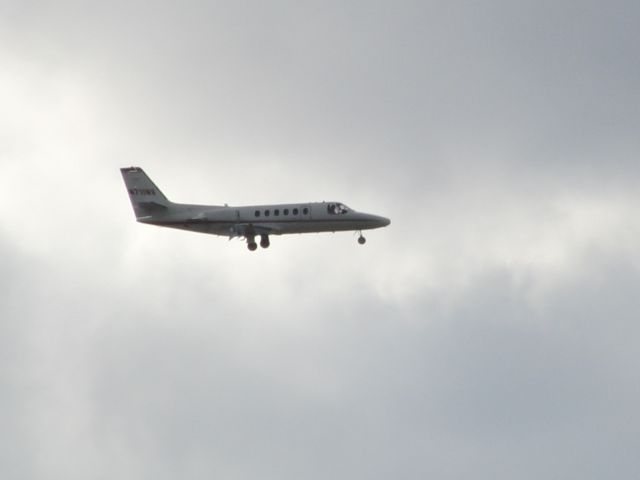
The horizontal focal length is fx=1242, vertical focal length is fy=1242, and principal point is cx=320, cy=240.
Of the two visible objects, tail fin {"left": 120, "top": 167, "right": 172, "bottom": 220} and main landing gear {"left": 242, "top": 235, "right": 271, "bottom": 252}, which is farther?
tail fin {"left": 120, "top": 167, "right": 172, "bottom": 220}

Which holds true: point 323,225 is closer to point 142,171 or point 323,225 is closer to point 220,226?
point 220,226

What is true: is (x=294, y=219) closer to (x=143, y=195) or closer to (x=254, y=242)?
(x=254, y=242)

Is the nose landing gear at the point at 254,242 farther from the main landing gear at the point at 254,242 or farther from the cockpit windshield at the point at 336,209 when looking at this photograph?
the cockpit windshield at the point at 336,209

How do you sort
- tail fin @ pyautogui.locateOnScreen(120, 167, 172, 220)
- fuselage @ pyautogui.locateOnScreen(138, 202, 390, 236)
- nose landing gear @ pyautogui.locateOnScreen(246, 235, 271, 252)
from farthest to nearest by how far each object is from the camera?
tail fin @ pyautogui.locateOnScreen(120, 167, 172, 220) < nose landing gear @ pyautogui.locateOnScreen(246, 235, 271, 252) < fuselage @ pyautogui.locateOnScreen(138, 202, 390, 236)

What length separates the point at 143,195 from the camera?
415 feet

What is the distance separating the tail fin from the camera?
409 feet

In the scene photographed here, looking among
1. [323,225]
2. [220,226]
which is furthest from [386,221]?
[220,226]

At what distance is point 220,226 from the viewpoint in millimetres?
121188

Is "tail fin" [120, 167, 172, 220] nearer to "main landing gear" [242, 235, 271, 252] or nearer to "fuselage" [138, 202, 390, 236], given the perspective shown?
"fuselage" [138, 202, 390, 236]

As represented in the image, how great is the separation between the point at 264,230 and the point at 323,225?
571 centimetres

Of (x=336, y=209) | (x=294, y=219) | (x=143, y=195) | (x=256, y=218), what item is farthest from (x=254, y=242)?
(x=143, y=195)

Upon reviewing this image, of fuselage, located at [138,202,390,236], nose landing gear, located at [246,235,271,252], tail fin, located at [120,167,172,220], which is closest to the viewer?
fuselage, located at [138,202,390,236]

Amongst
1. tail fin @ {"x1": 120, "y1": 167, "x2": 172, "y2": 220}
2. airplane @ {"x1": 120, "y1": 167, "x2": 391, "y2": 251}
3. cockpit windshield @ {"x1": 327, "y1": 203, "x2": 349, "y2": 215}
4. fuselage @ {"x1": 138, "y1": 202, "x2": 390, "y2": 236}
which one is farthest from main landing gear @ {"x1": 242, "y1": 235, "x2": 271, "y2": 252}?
tail fin @ {"x1": 120, "y1": 167, "x2": 172, "y2": 220}

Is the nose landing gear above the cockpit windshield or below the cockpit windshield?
below
